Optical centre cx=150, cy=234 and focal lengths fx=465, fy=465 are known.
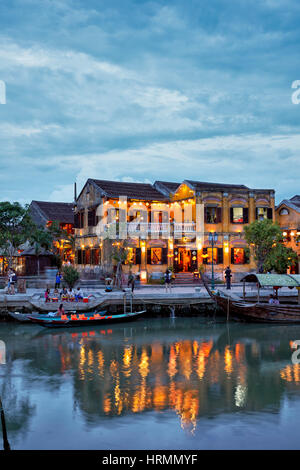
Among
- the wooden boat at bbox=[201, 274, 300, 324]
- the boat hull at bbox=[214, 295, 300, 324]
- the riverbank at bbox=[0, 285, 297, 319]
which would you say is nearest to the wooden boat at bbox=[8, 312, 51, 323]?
the riverbank at bbox=[0, 285, 297, 319]

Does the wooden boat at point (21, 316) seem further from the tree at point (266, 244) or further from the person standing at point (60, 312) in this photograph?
the tree at point (266, 244)

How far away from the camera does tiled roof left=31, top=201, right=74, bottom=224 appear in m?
52.7

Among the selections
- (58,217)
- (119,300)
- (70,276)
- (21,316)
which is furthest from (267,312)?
(58,217)

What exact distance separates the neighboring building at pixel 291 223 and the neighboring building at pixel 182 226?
168 centimetres

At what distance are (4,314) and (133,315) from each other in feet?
27.3

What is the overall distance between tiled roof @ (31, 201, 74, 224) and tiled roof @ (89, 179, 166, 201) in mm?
9838

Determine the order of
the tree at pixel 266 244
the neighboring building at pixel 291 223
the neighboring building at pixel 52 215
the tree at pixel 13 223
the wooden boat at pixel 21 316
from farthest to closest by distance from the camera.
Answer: the neighboring building at pixel 52 215
the neighboring building at pixel 291 223
the tree at pixel 266 244
the tree at pixel 13 223
the wooden boat at pixel 21 316

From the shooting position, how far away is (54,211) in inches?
2125

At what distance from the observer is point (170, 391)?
16094mm

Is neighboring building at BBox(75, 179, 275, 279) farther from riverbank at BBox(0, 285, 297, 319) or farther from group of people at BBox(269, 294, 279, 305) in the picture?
group of people at BBox(269, 294, 279, 305)

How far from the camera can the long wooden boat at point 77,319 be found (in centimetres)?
2670

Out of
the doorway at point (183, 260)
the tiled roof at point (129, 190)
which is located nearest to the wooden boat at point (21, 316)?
the tiled roof at point (129, 190)

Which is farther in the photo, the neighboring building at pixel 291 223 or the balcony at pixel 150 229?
the neighboring building at pixel 291 223
